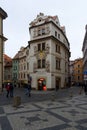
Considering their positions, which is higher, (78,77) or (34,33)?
(34,33)

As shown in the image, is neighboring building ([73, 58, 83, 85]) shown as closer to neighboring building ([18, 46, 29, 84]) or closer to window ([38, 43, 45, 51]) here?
neighboring building ([18, 46, 29, 84])

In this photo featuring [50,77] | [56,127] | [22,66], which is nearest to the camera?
[56,127]

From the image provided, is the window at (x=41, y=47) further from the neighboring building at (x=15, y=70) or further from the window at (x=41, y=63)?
the neighboring building at (x=15, y=70)

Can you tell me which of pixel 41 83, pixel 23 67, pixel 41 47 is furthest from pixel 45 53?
pixel 23 67

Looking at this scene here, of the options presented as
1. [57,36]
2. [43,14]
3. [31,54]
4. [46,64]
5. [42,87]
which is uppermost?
[43,14]

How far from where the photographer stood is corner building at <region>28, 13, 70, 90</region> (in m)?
35.1

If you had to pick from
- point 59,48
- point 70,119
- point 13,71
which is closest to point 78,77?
point 13,71

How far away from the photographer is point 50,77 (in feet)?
114

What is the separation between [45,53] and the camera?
35.6 meters

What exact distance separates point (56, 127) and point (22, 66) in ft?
195

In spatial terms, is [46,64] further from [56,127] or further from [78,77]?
[78,77]

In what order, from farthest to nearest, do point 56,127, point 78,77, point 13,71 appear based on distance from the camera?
point 78,77
point 13,71
point 56,127

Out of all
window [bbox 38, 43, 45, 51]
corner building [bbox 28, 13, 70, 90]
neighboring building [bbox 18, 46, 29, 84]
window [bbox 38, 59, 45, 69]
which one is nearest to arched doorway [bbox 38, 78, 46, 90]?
corner building [bbox 28, 13, 70, 90]

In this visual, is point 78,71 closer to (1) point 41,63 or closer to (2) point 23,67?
(2) point 23,67
